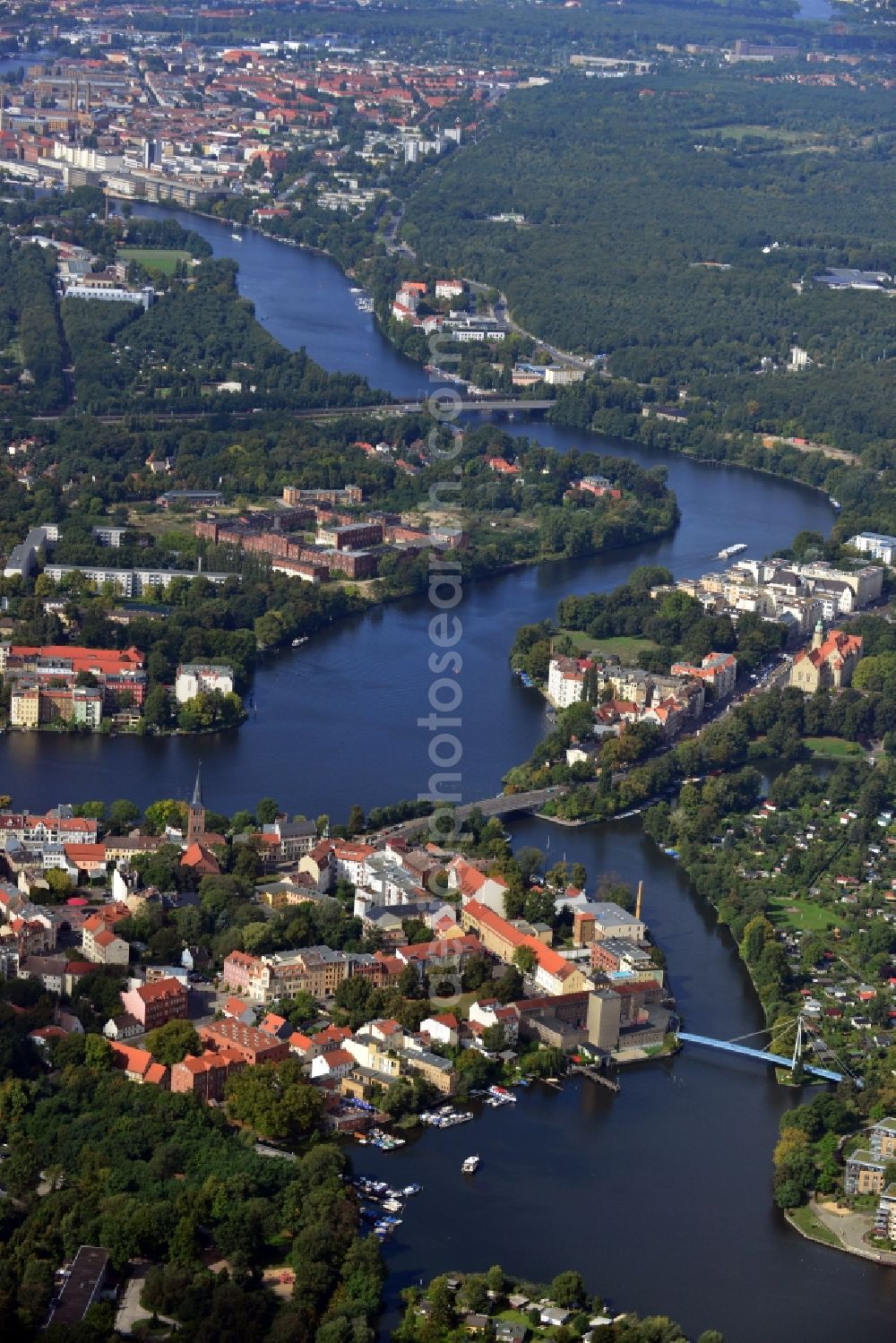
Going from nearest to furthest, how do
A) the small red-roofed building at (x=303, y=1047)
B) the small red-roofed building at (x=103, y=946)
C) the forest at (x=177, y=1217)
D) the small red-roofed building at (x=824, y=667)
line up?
the forest at (x=177, y=1217) → the small red-roofed building at (x=303, y=1047) → the small red-roofed building at (x=103, y=946) → the small red-roofed building at (x=824, y=667)

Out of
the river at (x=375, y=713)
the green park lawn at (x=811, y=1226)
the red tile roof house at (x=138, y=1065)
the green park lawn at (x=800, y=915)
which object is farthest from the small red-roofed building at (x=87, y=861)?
the green park lawn at (x=811, y=1226)

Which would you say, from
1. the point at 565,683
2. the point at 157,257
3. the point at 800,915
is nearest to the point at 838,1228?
the point at 800,915

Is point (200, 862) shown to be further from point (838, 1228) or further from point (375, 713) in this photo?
point (838, 1228)

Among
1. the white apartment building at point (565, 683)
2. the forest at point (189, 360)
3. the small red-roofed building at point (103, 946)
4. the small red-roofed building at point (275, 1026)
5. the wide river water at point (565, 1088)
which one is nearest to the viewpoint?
the wide river water at point (565, 1088)

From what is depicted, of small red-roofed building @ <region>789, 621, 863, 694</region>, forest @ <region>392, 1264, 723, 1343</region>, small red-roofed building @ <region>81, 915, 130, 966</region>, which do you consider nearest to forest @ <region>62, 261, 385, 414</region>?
small red-roofed building @ <region>789, 621, 863, 694</region>

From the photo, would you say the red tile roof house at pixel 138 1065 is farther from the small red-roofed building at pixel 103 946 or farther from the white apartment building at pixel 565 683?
the white apartment building at pixel 565 683

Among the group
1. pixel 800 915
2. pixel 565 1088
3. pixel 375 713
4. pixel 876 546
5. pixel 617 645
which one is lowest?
pixel 876 546

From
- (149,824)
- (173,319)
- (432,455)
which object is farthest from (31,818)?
(173,319)

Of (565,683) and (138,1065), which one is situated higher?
(138,1065)

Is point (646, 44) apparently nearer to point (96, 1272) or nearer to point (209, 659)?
point (209, 659)
